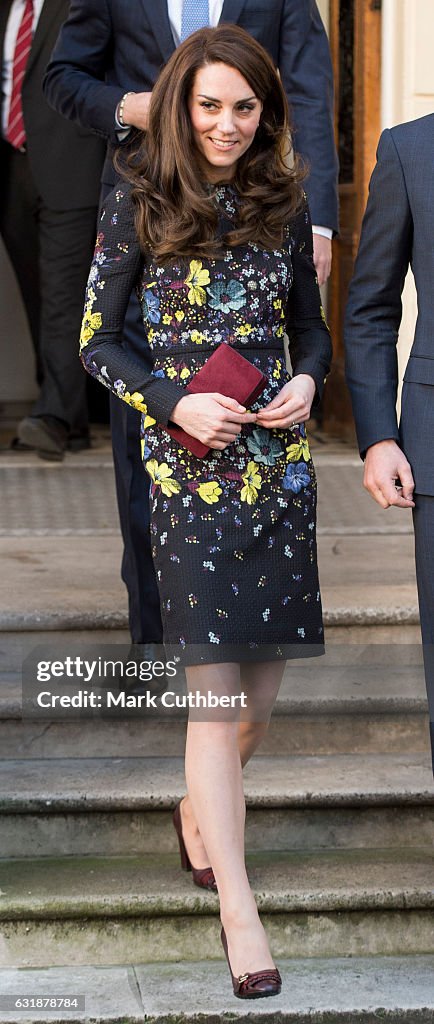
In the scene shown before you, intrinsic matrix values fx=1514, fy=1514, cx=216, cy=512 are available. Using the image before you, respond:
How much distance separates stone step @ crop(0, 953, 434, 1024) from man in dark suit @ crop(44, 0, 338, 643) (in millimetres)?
1197

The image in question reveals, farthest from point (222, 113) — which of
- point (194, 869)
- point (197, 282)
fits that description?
point (194, 869)

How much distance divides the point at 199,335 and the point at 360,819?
4.10 feet

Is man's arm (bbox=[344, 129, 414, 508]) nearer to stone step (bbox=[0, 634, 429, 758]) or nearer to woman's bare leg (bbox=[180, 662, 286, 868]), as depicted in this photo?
woman's bare leg (bbox=[180, 662, 286, 868])

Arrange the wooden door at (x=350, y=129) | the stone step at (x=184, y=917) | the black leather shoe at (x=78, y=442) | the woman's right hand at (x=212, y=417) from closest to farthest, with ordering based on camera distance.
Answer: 1. the woman's right hand at (x=212, y=417)
2. the stone step at (x=184, y=917)
3. the wooden door at (x=350, y=129)
4. the black leather shoe at (x=78, y=442)

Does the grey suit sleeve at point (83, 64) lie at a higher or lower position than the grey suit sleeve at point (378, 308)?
higher

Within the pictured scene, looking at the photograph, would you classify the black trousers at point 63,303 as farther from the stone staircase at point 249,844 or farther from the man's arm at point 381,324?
the man's arm at point 381,324

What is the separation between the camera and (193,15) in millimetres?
3199

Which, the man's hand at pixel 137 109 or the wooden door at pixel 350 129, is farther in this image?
the wooden door at pixel 350 129

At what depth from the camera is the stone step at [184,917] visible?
303cm

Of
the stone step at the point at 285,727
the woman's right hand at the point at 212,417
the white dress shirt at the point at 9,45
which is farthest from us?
the white dress shirt at the point at 9,45

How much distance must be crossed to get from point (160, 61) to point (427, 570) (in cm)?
129

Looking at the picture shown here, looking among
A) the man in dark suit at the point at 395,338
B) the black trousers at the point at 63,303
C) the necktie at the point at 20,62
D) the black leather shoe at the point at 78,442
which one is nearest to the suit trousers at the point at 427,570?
the man in dark suit at the point at 395,338

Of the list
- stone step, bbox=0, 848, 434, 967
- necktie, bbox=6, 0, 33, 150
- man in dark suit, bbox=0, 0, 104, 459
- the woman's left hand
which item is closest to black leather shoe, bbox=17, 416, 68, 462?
man in dark suit, bbox=0, 0, 104, 459

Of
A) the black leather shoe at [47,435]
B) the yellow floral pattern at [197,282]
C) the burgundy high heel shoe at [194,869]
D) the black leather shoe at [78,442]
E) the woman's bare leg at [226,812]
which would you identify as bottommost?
the black leather shoe at [78,442]
